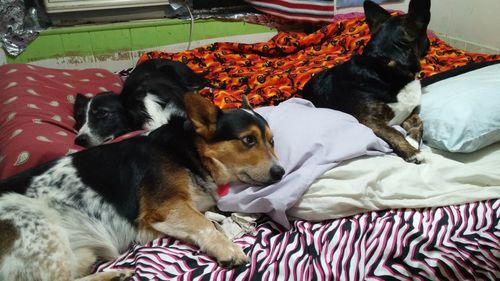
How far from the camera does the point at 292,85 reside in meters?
2.91

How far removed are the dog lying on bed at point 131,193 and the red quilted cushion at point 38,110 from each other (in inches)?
10.3

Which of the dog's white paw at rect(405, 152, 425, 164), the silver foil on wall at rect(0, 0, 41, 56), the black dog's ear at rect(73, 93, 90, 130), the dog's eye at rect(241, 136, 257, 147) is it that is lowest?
the dog's white paw at rect(405, 152, 425, 164)

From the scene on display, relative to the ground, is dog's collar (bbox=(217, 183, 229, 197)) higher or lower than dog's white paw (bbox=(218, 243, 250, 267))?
higher

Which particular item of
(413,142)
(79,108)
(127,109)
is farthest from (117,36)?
(413,142)

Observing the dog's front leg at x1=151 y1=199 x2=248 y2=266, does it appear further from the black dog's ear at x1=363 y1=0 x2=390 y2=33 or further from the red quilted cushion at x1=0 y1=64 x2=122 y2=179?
the black dog's ear at x1=363 y1=0 x2=390 y2=33

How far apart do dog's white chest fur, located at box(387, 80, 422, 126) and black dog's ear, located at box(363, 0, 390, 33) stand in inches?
18.7

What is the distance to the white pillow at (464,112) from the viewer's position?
1.81m

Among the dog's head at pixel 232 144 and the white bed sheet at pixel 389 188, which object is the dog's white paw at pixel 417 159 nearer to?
the white bed sheet at pixel 389 188

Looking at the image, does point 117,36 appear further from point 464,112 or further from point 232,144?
point 464,112

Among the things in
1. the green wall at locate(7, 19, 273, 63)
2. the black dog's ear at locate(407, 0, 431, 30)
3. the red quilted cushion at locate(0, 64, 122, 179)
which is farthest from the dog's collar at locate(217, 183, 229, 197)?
the green wall at locate(7, 19, 273, 63)

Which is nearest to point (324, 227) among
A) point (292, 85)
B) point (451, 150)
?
point (451, 150)

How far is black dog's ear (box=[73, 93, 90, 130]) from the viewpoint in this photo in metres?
2.46

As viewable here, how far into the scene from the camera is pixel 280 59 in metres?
3.65

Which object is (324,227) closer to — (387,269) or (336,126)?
(387,269)
